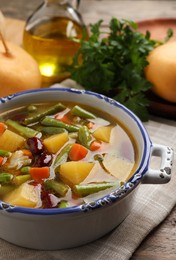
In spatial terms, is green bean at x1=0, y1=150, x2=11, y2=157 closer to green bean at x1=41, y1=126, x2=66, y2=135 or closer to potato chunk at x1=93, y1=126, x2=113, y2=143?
green bean at x1=41, y1=126, x2=66, y2=135

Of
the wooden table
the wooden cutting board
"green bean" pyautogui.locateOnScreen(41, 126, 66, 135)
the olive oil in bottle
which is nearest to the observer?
"green bean" pyautogui.locateOnScreen(41, 126, 66, 135)

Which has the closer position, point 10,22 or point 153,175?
point 153,175

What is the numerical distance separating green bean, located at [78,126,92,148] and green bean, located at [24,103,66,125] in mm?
140

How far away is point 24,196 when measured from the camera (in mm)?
1319

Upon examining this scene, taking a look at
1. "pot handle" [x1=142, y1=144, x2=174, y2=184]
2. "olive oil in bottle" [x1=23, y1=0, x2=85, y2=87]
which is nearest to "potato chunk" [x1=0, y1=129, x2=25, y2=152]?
"pot handle" [x1=142, y1=144, x2=174, y2=184]

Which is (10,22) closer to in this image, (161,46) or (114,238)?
(161,46)

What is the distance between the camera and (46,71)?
2133mm

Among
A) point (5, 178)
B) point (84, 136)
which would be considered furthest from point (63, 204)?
point (84, 136)

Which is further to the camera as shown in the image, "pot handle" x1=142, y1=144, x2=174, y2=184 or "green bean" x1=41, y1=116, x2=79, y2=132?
"green bean" x1=41, y1=116, x2=79, y2=132

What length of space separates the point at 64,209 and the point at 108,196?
111 mm

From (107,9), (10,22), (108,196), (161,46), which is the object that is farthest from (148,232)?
(107,9)

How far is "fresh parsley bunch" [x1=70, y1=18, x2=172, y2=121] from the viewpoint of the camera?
1.88 meters

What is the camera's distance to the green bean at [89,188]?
135 cm

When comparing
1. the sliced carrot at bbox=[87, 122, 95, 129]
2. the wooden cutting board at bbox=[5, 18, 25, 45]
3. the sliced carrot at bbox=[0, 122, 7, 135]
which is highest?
the sliced carrot at bbox=[0, 122, 7, 135]
